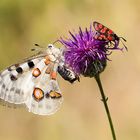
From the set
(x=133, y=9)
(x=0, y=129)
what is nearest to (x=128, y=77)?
(x=133, y=9)

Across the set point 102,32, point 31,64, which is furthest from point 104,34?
point 31,64

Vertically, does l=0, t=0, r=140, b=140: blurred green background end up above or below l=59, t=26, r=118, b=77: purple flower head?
above

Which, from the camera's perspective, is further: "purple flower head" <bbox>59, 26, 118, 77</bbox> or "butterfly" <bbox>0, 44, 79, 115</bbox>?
"butterfly" <bbox>0, 44, 79, 115</bbox>

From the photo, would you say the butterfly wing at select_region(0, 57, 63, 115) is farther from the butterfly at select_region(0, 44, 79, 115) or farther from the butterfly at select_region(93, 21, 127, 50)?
the butterfly at select_region(93, 21, 127, 50)

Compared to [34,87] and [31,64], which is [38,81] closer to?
[34,87]

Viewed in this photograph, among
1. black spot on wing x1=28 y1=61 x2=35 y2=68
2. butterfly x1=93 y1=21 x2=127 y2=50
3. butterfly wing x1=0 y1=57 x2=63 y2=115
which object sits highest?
butterfly x1=93 y1=21 x2=127 y2=50

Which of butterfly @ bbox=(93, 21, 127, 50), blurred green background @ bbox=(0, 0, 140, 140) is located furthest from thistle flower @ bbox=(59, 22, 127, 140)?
blurred green background @ bbox=(0, 0, 140, 140)

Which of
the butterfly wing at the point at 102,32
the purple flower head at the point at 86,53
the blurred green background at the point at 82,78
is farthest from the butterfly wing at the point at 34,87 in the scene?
the blurred green background at the point at 82,78
